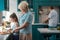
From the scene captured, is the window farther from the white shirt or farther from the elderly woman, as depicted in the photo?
the elderly woman

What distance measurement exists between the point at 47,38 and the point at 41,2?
1.41 metres

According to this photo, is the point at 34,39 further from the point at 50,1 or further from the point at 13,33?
the point at 13,33

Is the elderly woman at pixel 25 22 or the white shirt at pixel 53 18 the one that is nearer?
the elderly woman at pixel 25 22

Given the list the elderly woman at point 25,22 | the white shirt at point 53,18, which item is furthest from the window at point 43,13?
the elderly woman at point 25,22

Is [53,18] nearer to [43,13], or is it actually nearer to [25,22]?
[43,13]

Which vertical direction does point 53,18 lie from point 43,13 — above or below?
below

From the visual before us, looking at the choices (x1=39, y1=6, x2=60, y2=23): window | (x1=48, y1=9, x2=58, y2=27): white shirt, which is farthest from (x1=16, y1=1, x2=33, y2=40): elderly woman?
(x1=39, y1=6, x2=60, y2=23): window

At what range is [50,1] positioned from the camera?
6.52 meters

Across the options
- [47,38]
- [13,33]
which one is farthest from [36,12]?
[13,33]

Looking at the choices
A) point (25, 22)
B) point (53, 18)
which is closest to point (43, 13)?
point (53, 18)

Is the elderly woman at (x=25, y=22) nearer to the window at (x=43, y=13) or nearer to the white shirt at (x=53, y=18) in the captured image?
the white shirt at (x=53, y=18)

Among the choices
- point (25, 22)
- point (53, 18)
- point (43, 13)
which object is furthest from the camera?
point (43, 13)

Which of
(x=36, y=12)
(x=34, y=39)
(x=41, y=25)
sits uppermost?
(x=36, y=12)

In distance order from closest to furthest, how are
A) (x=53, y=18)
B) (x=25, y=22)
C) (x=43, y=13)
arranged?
(x=25, y=22)
(x=53, y=18)
(x=43, y=13)
